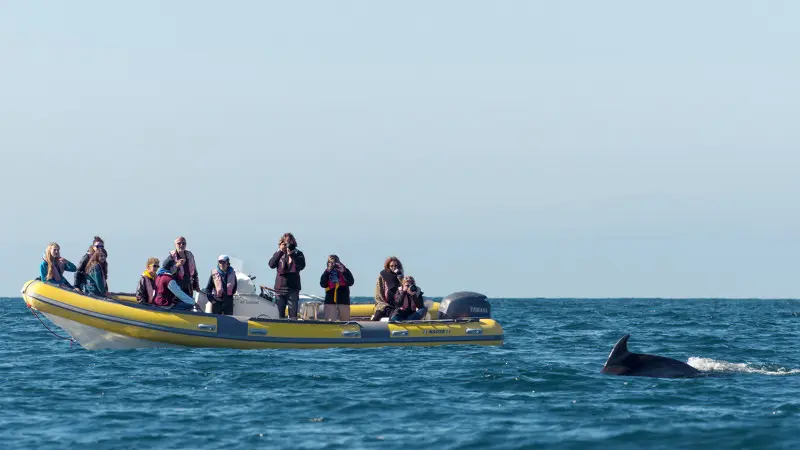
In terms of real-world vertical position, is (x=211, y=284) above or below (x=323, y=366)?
above

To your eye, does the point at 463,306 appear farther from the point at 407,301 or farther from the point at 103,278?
the point at 103,278

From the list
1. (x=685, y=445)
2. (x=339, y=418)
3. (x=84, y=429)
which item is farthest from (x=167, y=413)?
(x=685, y=445)

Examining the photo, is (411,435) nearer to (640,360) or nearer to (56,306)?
(640,360)

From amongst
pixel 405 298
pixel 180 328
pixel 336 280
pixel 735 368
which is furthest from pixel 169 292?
pixel 735 368

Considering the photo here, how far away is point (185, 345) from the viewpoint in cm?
1950

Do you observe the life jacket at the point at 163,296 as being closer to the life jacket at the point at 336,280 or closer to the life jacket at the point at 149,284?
the life jacket at the point at 149,284

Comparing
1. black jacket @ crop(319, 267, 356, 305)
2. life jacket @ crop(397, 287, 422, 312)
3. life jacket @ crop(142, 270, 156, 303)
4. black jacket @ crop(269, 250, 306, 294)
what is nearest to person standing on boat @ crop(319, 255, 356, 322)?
black jacket @ crop(319, 267, 356, 305)

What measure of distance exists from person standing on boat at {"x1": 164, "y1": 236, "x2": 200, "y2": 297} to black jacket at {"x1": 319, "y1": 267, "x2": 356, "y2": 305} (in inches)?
104

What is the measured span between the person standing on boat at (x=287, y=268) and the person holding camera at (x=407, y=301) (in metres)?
2.12

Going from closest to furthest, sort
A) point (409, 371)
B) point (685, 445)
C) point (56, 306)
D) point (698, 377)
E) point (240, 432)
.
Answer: point (685, 445) → point (240, 432) → point (698, 377) → point (409, 371) → point (56, 306)

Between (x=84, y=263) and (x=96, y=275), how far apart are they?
1.35 feet

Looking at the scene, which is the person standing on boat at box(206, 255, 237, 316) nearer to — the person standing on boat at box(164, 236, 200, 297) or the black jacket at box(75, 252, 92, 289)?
the person standing on boat at box(164, 236, 200, 297)

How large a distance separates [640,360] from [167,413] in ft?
24.2

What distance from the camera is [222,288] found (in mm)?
19984
